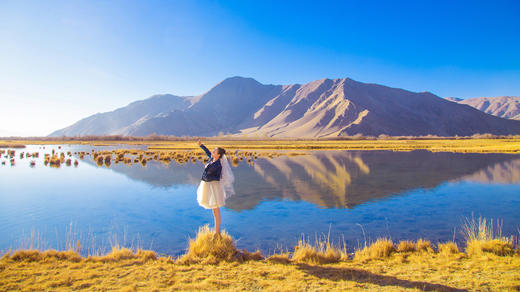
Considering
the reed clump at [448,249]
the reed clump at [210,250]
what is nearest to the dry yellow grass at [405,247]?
the reed clump at [448,249]

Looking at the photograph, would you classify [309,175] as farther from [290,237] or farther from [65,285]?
[65,285]

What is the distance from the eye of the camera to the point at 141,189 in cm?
1789

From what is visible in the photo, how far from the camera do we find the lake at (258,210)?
9.21m

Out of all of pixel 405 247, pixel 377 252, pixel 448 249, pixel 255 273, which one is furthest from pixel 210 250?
pixel 448 249

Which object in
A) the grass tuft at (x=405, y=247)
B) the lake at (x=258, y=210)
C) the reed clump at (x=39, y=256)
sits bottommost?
the lake at (x=258, y=210)

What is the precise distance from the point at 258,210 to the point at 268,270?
6917 mm

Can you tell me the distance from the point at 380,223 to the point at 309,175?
Result: 13.0m

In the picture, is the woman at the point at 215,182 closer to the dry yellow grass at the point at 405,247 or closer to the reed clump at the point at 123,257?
the reed clump at the point at 123,257

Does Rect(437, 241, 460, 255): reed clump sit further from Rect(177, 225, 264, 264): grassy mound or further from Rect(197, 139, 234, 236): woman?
Rect(197, 139, 234, 236): woman

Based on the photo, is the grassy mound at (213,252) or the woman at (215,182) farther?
the woman at (215,182)

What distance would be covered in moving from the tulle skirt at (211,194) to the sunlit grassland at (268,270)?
0.78 metres

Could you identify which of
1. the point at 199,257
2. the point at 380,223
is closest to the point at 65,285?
the point at 199,257

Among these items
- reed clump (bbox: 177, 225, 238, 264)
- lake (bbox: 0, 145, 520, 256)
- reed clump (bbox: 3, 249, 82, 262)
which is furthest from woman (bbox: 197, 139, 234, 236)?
reed clump (bbox: 3, 249, 82, 262)

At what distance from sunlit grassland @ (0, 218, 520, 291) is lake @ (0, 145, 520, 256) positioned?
4.78ft
